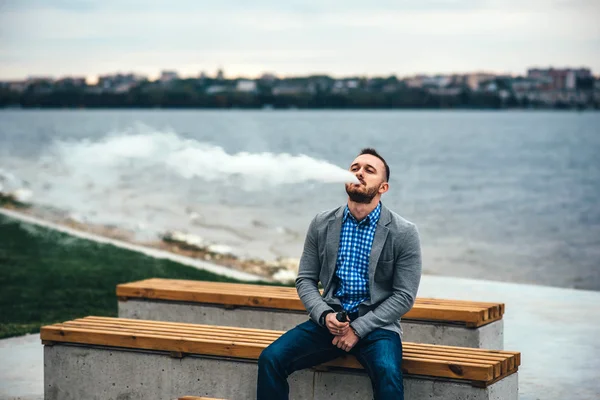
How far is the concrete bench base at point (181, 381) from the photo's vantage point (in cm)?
504

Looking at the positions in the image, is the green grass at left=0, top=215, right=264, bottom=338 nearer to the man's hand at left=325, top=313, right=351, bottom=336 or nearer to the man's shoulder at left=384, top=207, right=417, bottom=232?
the man's hand at left=325, top=313, right=351, bottom=336

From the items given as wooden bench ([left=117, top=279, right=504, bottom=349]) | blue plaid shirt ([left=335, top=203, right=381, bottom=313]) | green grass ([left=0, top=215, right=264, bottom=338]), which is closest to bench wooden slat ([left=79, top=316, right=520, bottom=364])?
blue plaid shirt ([left=335, top=203, right=381, bottom=313])

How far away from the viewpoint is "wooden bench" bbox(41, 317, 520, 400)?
4965mm

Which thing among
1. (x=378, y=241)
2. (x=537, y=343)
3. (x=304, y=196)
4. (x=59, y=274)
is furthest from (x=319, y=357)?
(x=304, y=196)

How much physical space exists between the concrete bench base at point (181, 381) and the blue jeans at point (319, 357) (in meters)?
0.19

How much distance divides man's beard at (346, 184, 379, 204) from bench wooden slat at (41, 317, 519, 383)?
0.85 meters

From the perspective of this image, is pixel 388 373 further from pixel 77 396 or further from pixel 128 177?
pixel 128 177

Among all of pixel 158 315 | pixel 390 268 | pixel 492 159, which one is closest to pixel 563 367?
pixel 390 268

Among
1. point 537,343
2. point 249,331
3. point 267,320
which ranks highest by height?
point 249,331

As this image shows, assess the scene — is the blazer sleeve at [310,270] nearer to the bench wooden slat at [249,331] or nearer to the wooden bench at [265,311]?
the bench wooden slat at [249,331]

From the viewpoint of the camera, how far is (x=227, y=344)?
5.42 metres

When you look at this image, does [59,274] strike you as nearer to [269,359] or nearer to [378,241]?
[269,359]

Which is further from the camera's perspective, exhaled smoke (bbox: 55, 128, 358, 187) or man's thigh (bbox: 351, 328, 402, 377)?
exhaled smoke (bbox: 55, 128, 358, 187)

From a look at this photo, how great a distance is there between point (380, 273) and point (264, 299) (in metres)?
1.86
